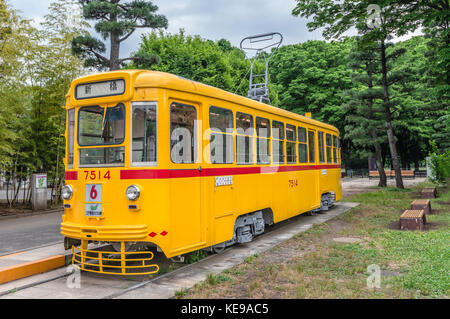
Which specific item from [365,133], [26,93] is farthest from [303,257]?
[365,133]

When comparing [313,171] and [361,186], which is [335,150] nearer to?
[313,171]

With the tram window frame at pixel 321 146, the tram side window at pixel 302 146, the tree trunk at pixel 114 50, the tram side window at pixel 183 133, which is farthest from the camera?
the tree trunk at pixel 114 50

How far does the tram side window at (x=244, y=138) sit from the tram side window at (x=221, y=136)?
0.80 ft

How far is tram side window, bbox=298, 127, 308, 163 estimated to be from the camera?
10.9 m

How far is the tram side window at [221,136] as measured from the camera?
6855mm

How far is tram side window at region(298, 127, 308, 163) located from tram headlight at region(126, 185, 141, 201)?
6154 millimetres

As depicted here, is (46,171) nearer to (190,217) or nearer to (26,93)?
(26,93)

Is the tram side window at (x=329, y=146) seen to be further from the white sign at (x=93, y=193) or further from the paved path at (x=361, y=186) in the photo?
the white sign at (x=93, y=193)

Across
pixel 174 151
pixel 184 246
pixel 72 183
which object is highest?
pixel 174 151

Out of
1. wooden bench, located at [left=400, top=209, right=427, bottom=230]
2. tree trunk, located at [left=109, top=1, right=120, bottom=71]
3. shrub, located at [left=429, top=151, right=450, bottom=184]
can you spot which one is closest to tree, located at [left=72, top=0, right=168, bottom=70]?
tree trunk, located at [left=109, top=1, right=120, bottom=71]

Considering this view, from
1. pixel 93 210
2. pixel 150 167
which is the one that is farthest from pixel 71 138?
pixel 150 167

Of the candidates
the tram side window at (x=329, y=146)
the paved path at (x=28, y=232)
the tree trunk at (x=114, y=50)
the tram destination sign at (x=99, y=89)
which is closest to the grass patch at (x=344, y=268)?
the tram destination sign at (x=99, y=89)

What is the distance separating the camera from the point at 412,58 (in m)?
29.7

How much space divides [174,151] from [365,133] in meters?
20.8
